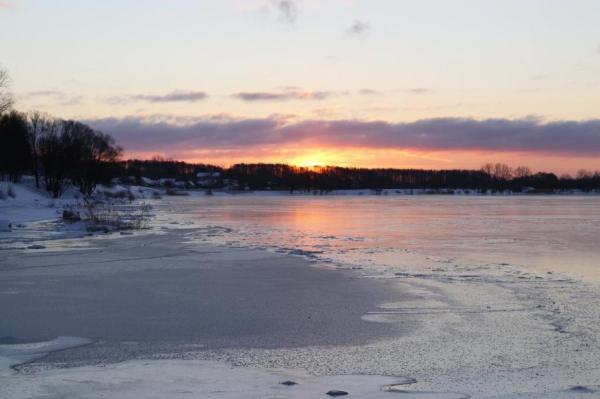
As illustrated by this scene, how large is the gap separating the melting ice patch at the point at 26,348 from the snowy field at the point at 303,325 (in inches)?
0.8

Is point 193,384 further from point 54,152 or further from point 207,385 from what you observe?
point 54,152

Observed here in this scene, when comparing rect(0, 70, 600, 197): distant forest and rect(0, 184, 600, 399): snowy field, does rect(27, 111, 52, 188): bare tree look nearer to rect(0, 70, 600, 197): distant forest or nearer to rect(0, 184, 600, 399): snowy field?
rect(0, 70, 600, 197): distant forest

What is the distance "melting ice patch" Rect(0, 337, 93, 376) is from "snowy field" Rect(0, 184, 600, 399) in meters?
0.02

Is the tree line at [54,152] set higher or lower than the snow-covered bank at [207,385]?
higher

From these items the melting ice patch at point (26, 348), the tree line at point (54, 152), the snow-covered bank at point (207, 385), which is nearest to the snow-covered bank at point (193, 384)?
the snow-covered bank at point (207, 385)

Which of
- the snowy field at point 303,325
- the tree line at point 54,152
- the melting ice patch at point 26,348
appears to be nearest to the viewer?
the snowy field at point 303,325

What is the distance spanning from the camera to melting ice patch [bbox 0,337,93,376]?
17.2 feet

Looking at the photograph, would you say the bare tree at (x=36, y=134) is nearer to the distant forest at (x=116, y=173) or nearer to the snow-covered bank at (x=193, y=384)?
the distant forest at (x=116, y=173)

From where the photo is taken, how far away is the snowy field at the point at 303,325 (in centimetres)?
468

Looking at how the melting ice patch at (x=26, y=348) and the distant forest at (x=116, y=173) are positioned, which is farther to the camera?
the distant forest at (x=116, y=173)

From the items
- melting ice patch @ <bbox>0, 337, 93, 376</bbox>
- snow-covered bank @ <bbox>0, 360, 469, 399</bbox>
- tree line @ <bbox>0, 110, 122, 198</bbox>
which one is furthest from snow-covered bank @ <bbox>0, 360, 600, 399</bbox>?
tree line @ <bbox>0, 110, 122, 198</bbox>

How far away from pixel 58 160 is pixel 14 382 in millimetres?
57666

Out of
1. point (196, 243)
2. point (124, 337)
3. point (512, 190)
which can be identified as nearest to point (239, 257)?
point (196, 243)

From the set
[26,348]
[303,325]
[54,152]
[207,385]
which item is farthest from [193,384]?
[54,152]
